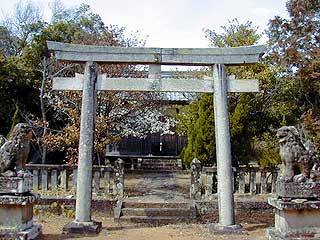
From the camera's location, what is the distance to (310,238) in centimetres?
809

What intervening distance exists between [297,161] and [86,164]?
5108 mm

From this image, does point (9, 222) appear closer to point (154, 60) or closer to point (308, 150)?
point (154, 60)

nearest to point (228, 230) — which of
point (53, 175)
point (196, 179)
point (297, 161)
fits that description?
point (297, 161)

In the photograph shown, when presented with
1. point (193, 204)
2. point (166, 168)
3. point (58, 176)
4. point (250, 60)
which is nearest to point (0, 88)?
point (58, 176)

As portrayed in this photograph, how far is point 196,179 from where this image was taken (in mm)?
14820

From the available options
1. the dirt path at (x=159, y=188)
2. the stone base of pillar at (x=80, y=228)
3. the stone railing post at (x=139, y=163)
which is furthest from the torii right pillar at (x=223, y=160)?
the stone railing post at (x=139, y=163)

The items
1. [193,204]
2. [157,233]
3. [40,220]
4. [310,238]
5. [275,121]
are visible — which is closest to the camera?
[310,238]

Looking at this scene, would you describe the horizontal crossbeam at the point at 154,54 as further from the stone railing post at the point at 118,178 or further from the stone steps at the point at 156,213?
the stone railing post at the point at 118,178

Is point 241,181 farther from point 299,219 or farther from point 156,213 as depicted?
point 299,219

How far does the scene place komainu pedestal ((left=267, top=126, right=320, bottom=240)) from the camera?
26.4ft

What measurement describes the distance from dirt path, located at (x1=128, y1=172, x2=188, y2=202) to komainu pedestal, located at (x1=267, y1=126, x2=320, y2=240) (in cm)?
644

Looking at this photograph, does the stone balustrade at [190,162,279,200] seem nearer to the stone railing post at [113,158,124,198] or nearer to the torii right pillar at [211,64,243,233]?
the stone railing post at [113,158,124,198]

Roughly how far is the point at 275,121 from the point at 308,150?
40.3 feet

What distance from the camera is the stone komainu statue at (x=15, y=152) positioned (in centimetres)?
877
